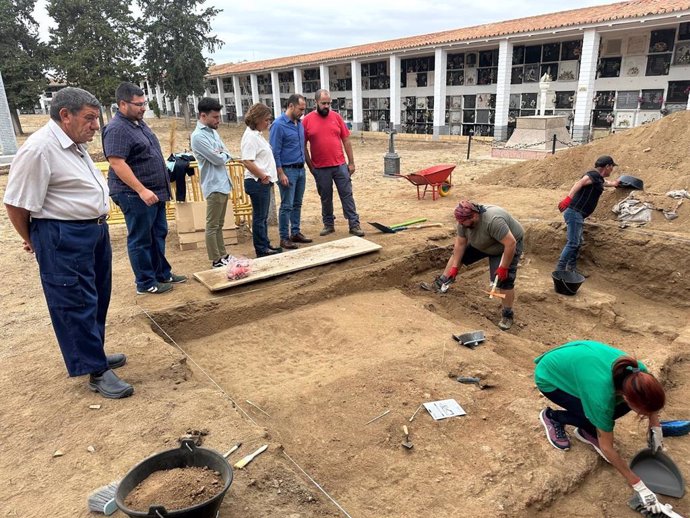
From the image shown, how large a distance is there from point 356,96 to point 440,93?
20.3 feet

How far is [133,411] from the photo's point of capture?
290 cm

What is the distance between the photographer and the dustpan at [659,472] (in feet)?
9.16

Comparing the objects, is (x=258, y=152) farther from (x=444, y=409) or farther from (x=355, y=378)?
(x=444, y=409)

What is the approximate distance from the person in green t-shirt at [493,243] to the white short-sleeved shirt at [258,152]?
214cm

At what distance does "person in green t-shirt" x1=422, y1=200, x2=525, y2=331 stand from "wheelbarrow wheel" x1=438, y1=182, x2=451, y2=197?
4.72 meters

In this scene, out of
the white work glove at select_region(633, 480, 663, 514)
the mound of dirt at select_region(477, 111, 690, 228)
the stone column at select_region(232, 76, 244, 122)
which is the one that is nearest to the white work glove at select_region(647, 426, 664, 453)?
the white work glove at select_region(633, 480, 663, 514)

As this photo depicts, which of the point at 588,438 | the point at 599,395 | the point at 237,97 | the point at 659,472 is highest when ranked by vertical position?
the point at 237,97

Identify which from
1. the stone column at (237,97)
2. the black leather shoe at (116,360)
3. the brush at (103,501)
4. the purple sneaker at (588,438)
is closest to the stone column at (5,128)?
the black leather shoe at (116,360)

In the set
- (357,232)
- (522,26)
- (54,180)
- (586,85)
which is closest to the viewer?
(54,180)

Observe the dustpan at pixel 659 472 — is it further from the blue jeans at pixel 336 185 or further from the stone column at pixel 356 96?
the stone column at pixel 356 96

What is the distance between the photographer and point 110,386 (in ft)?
10.0

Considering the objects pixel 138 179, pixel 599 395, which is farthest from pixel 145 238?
pixel 599 395

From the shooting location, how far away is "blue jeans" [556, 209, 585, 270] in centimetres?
595

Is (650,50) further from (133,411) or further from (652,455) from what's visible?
(133,411)
